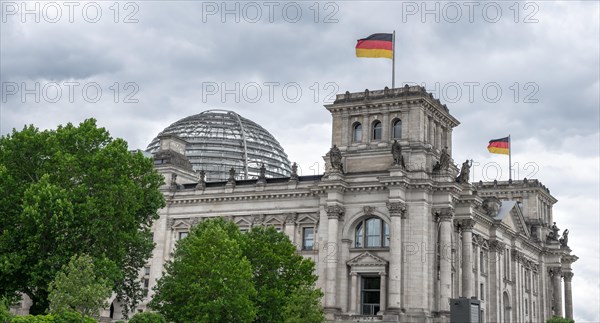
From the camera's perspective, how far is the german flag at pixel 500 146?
101369 millimetres

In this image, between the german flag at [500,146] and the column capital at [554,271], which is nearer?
the german flag at [500,146]

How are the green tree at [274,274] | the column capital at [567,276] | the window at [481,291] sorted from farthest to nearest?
the column capital at [567,276]
the window at [481,291]
the green tree at [274,274]

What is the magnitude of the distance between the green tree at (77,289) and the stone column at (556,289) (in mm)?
76937

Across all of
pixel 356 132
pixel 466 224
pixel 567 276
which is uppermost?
pixel 356 132

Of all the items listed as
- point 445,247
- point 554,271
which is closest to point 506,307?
point 554,271

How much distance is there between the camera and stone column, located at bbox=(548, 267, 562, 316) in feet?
365

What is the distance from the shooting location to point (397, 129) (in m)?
75.1

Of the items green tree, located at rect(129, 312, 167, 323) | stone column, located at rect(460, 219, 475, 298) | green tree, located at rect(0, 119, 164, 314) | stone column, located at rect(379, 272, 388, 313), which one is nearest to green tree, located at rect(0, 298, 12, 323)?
green tree, located at rect(0, 119, 164, 314)

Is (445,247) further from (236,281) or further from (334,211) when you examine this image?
(236,281)

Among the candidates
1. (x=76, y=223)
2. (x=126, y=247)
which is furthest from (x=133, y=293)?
(x=76, y=223)

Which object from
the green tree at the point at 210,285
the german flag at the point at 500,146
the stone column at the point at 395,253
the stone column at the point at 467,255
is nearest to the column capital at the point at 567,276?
the german flag at the point at 500,146

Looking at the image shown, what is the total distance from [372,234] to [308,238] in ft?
23.7

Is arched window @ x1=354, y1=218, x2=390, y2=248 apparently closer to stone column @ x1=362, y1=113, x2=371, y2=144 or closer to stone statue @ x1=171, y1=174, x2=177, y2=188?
stone column @ x1=362, y1=113, x2=371, y2=144

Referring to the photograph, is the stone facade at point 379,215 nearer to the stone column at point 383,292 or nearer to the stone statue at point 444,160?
the stone column at point 383,292
